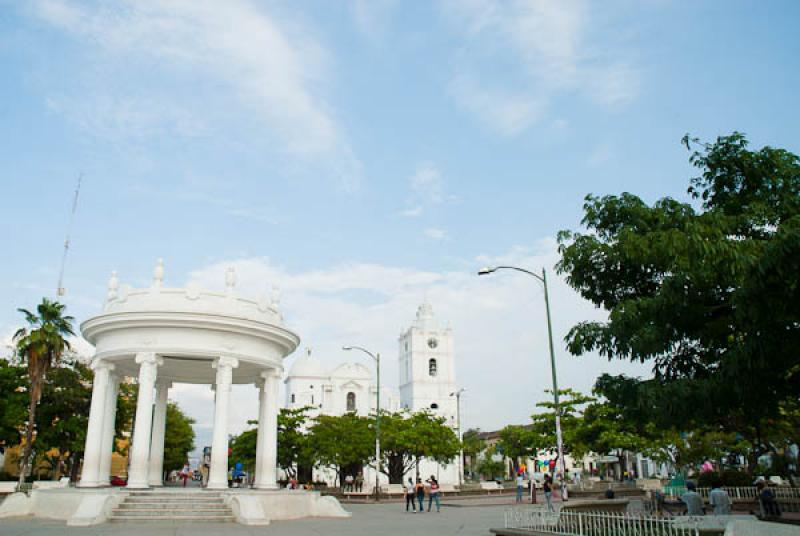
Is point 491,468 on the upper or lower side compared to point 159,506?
lower

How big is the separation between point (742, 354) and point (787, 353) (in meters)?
0.90

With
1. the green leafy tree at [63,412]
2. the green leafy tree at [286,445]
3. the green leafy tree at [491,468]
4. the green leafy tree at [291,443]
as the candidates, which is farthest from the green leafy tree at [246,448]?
the green leafy tree at [491,468]

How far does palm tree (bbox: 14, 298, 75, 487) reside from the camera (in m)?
37.6

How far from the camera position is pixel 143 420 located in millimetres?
22031

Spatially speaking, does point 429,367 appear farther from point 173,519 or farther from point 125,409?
point 173,519

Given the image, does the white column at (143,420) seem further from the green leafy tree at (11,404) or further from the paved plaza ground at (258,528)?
the green leafy tree at (11,404)

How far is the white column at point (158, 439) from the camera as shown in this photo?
2695 cm

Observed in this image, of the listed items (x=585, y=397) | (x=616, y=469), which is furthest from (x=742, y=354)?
(x=616, y=469)

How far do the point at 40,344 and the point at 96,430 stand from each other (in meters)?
17.8

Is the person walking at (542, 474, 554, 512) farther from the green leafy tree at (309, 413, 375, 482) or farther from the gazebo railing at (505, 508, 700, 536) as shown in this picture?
the green leafy tree at (309, 413, 375, 482)

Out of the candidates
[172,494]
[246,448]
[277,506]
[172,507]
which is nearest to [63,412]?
[246,448]

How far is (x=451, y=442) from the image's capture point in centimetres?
5603

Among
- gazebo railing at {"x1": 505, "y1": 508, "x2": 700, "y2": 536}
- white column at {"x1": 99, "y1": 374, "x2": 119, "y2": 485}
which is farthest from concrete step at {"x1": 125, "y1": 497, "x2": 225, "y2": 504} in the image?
gazebo railing at {"x1": 505, "y1": 508, "x2": 700, "y2": 536}

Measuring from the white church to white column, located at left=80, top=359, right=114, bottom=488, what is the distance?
62.5 meters
